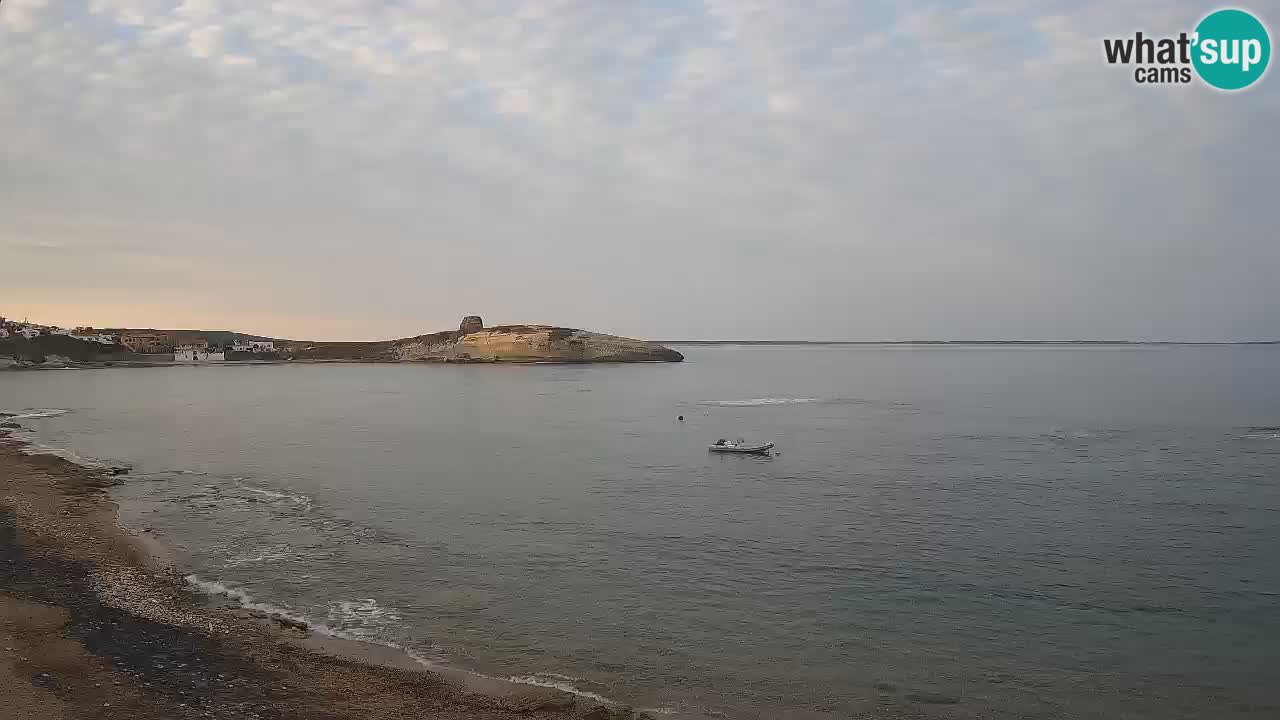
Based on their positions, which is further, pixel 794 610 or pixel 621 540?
pixel 621 540

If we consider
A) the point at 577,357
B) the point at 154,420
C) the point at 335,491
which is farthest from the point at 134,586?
the point at 577,357

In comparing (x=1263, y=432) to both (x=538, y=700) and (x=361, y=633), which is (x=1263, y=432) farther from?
(x=361, y=633)

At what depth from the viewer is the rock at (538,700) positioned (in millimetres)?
11570

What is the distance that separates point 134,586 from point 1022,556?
21780 millimetres

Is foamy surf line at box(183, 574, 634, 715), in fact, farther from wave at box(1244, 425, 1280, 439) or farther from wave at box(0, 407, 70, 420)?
wave at box(0, 407, 70, 420)

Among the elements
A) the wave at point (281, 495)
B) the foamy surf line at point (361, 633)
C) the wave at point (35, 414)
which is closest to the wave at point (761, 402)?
the wave at point (281, 495)

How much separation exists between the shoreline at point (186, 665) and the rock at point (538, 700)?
2cm

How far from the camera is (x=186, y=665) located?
12.3 meters

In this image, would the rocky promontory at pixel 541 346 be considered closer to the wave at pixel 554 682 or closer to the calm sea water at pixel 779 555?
the calm sea water at pixel 779 555

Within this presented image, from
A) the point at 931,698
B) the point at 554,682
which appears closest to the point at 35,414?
the point at 554,682

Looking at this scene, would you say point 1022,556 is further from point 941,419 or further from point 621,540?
point 941,419

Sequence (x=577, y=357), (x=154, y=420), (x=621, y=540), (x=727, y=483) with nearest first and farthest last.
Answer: (x=621, y=540) < (x=727, y=483) < (x=154, y=420) < (x=577, y=357)

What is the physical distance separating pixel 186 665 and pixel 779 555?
46.1 feet

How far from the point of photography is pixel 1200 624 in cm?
1588
